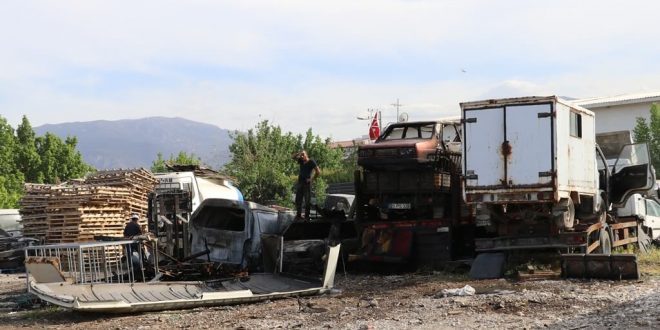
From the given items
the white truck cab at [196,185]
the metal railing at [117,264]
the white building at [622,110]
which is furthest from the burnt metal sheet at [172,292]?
the white building at [622,110]

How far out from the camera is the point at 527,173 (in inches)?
566

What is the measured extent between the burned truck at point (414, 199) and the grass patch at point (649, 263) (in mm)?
3497

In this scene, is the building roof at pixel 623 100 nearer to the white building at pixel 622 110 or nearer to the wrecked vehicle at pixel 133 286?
the white building at pixel 622 110

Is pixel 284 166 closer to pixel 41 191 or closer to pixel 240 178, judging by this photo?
pixel 240 178

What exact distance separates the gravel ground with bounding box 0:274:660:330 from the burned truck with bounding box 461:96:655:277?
5.21 feet

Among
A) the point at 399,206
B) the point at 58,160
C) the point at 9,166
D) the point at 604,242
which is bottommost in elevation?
the point at 604,242

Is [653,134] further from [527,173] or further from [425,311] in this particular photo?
[425,311]

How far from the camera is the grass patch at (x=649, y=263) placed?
14.3 m

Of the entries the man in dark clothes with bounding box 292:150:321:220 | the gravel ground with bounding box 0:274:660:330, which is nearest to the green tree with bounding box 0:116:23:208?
the man in dark clothes with bounding box 292:150:321:220

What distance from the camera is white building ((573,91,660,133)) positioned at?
59344 millimetres

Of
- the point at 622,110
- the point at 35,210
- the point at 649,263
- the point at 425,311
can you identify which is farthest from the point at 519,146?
the point at 622,110

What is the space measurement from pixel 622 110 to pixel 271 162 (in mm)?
33634

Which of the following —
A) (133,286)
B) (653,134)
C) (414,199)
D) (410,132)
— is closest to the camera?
(133,286)

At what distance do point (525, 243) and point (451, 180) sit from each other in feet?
8.30
